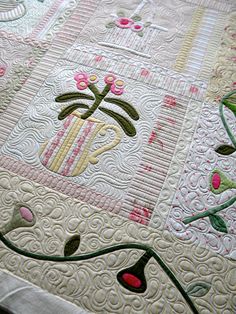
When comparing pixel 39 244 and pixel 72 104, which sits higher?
pixel 72 104

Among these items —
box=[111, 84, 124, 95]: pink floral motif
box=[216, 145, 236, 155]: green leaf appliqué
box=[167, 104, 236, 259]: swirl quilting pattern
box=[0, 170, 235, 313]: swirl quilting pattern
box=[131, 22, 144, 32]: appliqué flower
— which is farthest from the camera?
box=[131, 22, 144, 32]: appliqué flower

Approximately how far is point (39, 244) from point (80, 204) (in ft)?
0.54

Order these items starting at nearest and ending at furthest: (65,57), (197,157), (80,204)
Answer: (80,204) → (197,157) → (65,57)

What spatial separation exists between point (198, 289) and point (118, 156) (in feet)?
1.51

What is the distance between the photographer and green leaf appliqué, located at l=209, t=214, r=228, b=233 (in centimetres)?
100

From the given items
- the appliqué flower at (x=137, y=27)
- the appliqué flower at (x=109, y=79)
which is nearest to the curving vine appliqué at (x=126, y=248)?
the appliqué flower at (x=109, y=79)

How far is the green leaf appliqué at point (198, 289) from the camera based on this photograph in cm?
90

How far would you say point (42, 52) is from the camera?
135 cm

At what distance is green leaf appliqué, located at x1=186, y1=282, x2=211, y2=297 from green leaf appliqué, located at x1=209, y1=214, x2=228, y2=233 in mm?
168

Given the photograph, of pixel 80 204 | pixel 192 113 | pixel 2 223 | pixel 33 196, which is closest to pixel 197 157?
pixel 192 113

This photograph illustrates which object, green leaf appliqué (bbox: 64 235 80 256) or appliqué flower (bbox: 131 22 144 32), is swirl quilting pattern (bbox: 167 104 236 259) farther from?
appliqué flower (bbox: 131 22 144 32)

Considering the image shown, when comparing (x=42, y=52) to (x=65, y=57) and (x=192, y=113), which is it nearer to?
(x=65, y=57)

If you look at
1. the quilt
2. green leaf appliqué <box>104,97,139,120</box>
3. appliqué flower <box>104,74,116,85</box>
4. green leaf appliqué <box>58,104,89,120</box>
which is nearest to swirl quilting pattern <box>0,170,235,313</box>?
the quilt

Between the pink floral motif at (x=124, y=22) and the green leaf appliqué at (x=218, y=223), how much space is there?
0.88 meters
